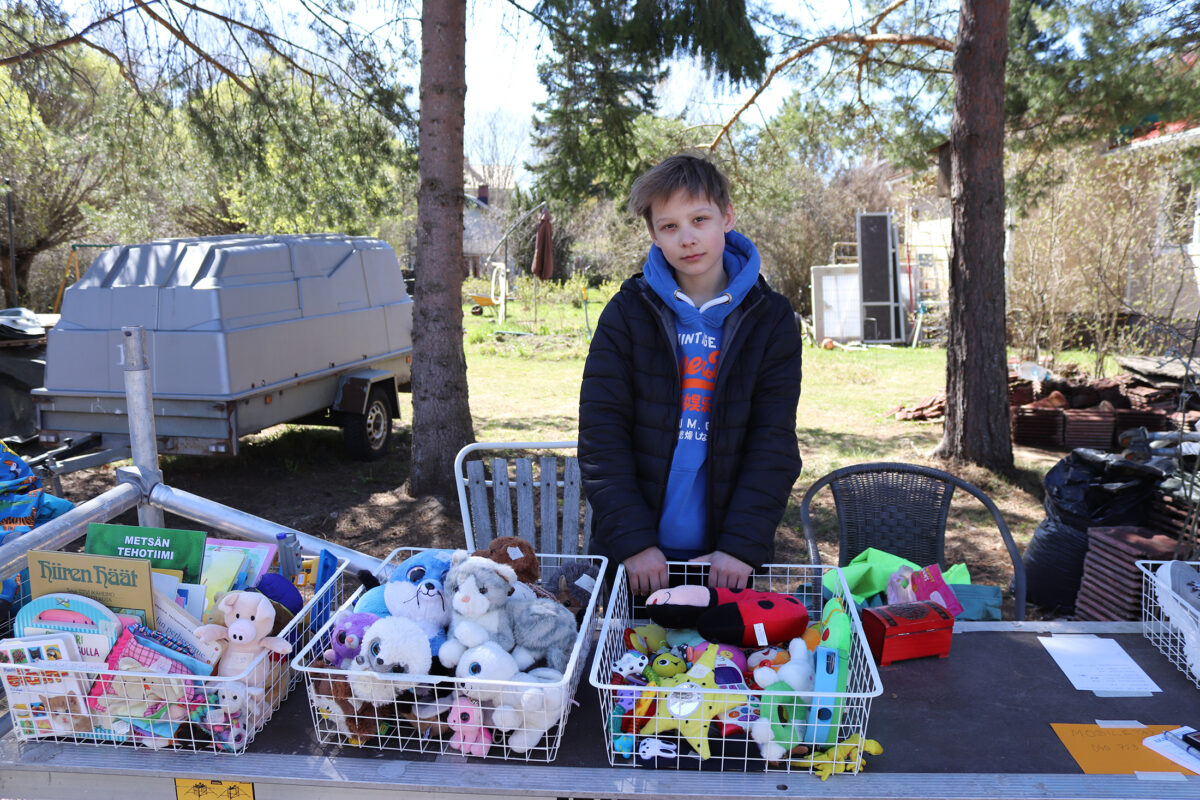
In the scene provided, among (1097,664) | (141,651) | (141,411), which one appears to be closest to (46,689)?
(141,651)

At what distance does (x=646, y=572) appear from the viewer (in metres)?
2.03

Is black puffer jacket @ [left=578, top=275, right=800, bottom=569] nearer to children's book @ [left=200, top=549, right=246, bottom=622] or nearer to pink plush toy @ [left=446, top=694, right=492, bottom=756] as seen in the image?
pink plush toy @ [left=446, top=694, right=492, bottom=756]

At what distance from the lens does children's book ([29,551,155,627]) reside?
1.64m

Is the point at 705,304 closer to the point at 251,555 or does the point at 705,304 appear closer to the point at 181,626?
the point at 251,555

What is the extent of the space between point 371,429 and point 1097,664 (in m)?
7.17

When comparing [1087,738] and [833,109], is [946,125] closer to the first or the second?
[833,109]

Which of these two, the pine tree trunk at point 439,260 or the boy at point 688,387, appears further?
the pine tree trunk at point 439,260

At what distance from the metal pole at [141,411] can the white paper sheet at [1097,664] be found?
239 centimetres

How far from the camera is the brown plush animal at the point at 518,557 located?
1.91 metres

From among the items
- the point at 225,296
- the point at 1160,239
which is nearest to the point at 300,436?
the point at 225,296

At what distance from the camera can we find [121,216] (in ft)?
56.5

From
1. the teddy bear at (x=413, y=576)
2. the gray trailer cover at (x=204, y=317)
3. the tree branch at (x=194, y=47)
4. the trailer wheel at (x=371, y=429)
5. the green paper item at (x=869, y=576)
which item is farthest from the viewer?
the trailer wheel at (x=371, y=429)

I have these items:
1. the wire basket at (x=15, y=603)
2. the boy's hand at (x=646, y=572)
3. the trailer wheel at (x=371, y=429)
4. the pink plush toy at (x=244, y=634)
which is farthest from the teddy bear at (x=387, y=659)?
the trailer wheel at (x=371, y=429)

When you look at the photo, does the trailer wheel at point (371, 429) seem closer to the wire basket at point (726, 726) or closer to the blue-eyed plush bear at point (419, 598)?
the blue-eyed plush bear at point (419, 598)
